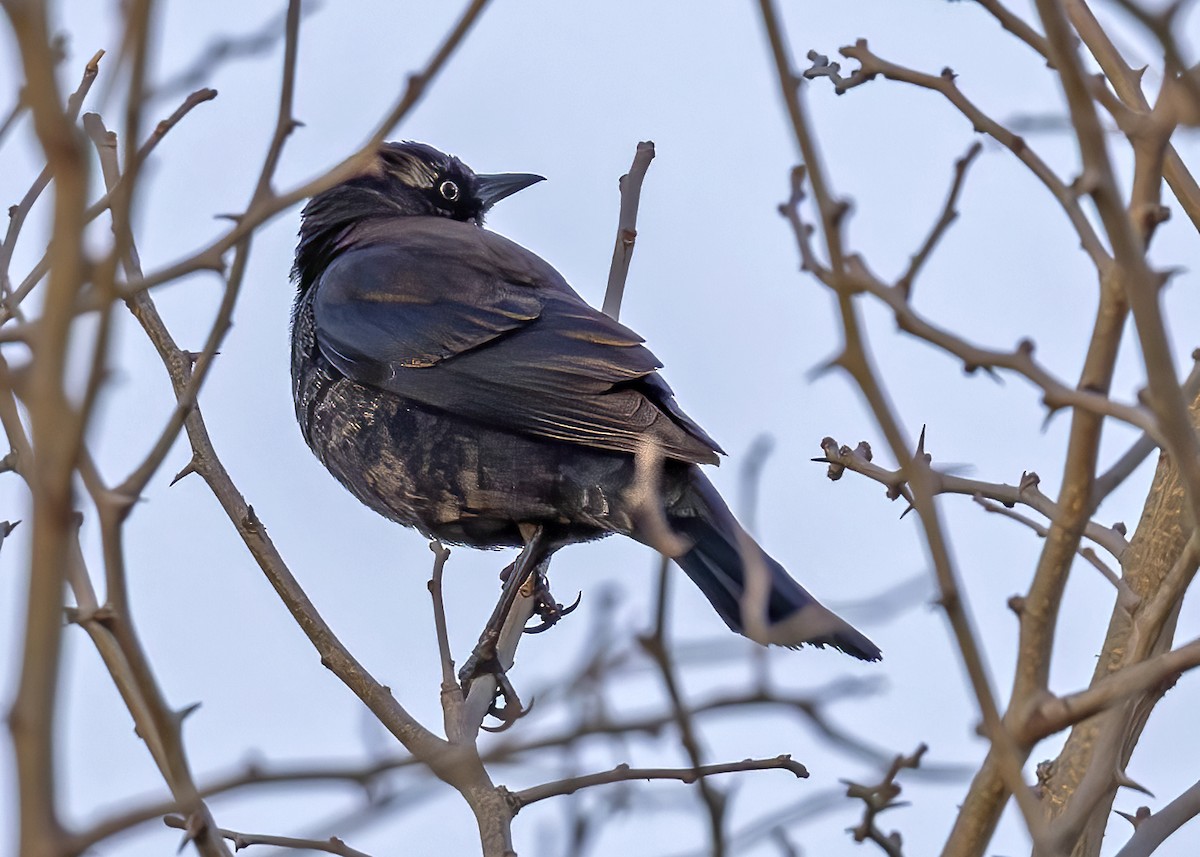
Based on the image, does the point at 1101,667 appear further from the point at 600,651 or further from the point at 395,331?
the point at 395,331

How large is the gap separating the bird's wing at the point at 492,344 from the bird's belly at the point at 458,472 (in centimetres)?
8

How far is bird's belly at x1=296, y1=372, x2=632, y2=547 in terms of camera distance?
17.1 ft

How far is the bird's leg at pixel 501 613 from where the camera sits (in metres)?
5.05

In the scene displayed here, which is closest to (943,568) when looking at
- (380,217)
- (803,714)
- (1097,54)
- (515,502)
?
(803,714)

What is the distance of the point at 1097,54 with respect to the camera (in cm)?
406

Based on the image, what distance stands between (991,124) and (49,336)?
2.22 m

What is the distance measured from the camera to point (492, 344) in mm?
5484

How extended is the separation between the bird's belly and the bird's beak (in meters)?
1.42

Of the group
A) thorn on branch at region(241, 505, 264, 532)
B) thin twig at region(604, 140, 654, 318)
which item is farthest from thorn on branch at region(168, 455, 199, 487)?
thin twig at region(604, 140, 654, 318)

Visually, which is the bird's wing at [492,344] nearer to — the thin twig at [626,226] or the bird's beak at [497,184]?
the thin twig at [626,226]

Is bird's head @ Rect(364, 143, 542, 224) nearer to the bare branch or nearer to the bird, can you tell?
the bird

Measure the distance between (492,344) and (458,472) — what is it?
46 cm

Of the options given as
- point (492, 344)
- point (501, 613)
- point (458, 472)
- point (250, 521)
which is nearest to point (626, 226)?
point (492, 344)

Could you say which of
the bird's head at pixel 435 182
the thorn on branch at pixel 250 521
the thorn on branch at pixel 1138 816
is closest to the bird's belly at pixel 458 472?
the bird's head at pixel 435 182
